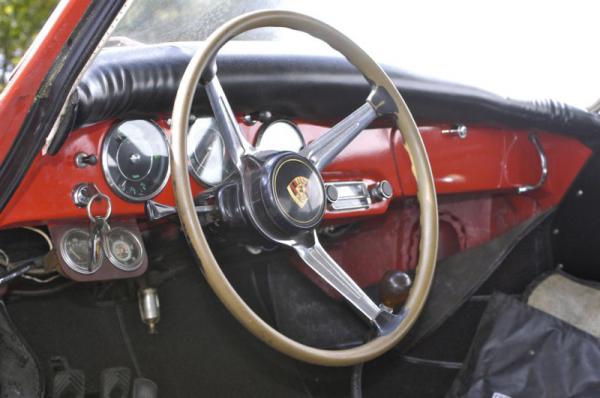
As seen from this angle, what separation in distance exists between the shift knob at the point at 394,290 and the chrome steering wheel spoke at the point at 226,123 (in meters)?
0.45

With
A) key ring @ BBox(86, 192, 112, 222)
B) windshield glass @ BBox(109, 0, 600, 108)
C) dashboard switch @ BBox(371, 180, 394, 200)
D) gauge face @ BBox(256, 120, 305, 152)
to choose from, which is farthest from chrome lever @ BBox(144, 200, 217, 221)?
dashboard switch @ BBox(371, 180, 394, 200)

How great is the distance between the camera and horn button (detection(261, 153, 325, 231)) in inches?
49.4

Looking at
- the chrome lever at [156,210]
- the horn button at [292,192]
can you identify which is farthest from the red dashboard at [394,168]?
the horn button at [292,192]

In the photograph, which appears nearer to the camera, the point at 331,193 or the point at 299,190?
the point at 299,190

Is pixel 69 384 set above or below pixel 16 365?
below

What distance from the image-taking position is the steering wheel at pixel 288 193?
1150 mm

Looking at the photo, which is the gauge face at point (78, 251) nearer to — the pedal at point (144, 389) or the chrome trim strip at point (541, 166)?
the pedal at point (144, 389)

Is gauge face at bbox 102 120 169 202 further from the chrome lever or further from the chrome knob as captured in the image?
the chrome knob

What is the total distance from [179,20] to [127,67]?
34 cm

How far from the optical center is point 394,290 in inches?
59.9

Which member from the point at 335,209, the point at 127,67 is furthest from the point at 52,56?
the point at 335,209

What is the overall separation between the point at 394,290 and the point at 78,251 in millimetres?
683

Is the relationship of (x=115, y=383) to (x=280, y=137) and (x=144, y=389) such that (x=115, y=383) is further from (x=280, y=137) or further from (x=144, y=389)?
(x=280, y=137)

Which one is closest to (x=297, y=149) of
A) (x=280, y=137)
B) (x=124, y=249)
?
(x=280, y=137)
